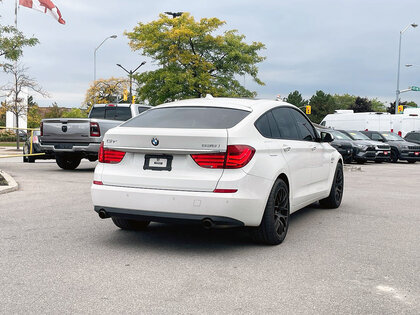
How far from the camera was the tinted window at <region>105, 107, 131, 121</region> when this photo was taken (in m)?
15.5

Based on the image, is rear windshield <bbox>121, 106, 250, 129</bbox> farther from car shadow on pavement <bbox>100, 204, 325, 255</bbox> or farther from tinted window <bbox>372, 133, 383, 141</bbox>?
tinted window <bbox>372, 133, 383, 141</bbox>

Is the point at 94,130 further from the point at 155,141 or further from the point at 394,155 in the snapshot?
the point at 394,155

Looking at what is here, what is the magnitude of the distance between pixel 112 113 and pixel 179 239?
1048 cm

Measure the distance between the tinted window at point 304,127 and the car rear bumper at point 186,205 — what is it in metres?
1.93

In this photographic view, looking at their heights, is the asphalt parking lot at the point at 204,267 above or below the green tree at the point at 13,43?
below

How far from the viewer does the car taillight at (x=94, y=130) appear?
45.2 feet

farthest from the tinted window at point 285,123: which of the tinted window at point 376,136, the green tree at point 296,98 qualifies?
the green tree at point 296,98

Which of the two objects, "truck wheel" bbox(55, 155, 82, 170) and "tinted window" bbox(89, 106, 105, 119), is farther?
"tinted window" bbox(89, 106, 105, 119)

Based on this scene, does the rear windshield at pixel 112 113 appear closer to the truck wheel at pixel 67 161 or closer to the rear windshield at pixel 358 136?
the truck wheel at pixel 67 161

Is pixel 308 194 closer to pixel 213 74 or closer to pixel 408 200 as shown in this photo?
pixel 408 200

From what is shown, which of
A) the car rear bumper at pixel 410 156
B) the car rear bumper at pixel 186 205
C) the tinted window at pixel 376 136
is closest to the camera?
the car rear bumper at pixel 186 205

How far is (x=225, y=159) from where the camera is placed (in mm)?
4988

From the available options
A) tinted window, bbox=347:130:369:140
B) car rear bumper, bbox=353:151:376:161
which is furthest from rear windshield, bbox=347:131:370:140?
car rear bumper, bbox=353:151:376:161

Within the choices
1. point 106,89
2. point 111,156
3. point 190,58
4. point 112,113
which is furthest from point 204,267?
point 106,89
